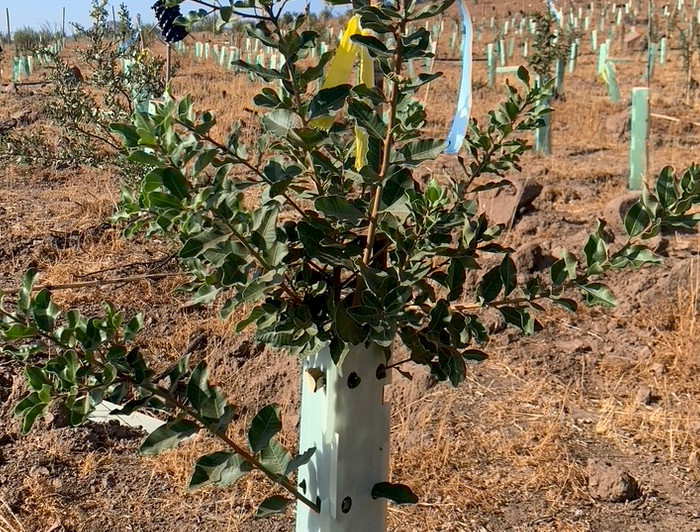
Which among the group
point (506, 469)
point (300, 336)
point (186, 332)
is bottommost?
point (506, 469)

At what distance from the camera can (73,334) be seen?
83 centimetres

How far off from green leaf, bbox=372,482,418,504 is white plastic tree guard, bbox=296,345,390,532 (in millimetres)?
10

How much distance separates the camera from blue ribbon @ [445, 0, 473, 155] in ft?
3.65

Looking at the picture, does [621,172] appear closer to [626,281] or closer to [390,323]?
[626,281]

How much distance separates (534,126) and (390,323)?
16.5 inches

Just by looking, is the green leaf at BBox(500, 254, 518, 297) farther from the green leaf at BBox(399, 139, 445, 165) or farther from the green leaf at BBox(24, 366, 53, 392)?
the green leaf at BBox(24, 366, 53, 392)

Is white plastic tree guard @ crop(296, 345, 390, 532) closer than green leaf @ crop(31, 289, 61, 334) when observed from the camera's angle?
No

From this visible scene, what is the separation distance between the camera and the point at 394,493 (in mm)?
966

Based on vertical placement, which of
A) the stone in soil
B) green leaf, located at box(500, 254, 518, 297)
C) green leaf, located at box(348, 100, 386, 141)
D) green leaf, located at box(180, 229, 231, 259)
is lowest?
the stone in soil

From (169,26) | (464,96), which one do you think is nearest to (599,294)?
(464,96)

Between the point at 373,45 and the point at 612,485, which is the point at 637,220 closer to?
the point at 373,45

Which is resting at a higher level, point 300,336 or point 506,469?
point 300,336

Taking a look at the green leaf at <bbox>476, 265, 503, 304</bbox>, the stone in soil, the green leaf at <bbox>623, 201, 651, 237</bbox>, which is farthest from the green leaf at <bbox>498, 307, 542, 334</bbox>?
the stone in soil

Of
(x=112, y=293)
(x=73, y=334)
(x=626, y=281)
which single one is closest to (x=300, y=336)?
(x=73, y=334)
